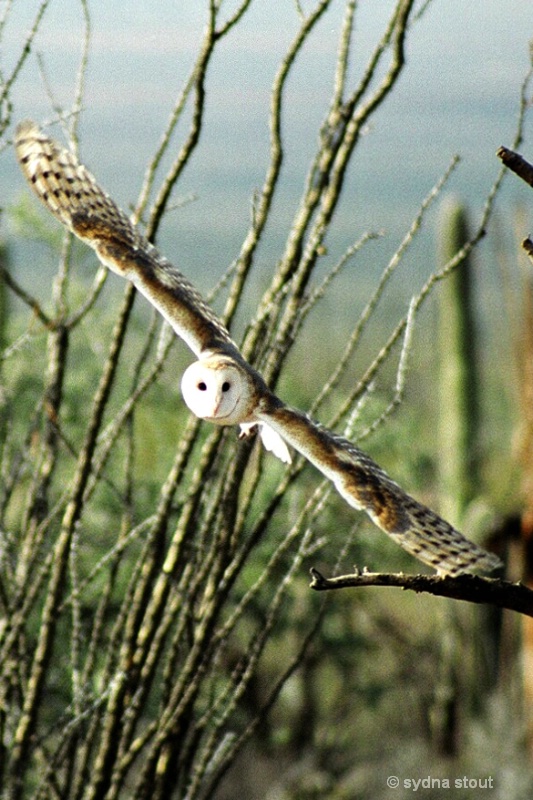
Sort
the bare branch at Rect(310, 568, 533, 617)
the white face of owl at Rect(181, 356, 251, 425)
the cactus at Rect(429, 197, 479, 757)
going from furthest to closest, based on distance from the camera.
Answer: the cactus at Rect(429, 197, 479, 757), the white face of owl at Rect(181, 356, 251, 425), the bare branch at Rect(310, 568, 533, 617)

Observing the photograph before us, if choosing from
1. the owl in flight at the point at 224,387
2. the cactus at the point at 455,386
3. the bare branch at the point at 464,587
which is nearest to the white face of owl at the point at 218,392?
the owl in flight at the point at 224,387

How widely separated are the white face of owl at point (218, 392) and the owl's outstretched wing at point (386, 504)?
0.03m

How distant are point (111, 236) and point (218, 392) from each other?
6.8 inches

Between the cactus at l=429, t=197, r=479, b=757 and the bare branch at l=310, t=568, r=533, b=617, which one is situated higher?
the cactus at l=429, t=197, r=479, b=757

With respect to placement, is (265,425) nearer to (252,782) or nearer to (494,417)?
(252,782)

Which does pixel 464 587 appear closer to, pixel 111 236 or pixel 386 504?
pixel 386 504

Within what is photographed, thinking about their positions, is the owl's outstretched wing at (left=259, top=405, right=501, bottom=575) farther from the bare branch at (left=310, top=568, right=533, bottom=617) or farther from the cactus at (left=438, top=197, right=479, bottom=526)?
Result: the cactus at (left=438, top=197, right=479, bottom=526)

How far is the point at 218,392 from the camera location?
72 cm

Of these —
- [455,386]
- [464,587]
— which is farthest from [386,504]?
[455,386]

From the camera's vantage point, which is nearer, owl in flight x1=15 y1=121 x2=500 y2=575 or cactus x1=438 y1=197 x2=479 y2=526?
owl in flight x1=15 y1=121 x2=500 y2=575

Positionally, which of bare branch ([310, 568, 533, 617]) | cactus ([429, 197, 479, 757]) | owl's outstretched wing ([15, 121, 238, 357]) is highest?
cactus ([429, 197, 479, 757])

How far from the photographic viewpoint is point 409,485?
3541 millimetres

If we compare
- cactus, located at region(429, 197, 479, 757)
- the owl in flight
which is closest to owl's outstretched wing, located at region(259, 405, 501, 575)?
the owl in flight

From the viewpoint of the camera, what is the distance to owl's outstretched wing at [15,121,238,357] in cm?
78
